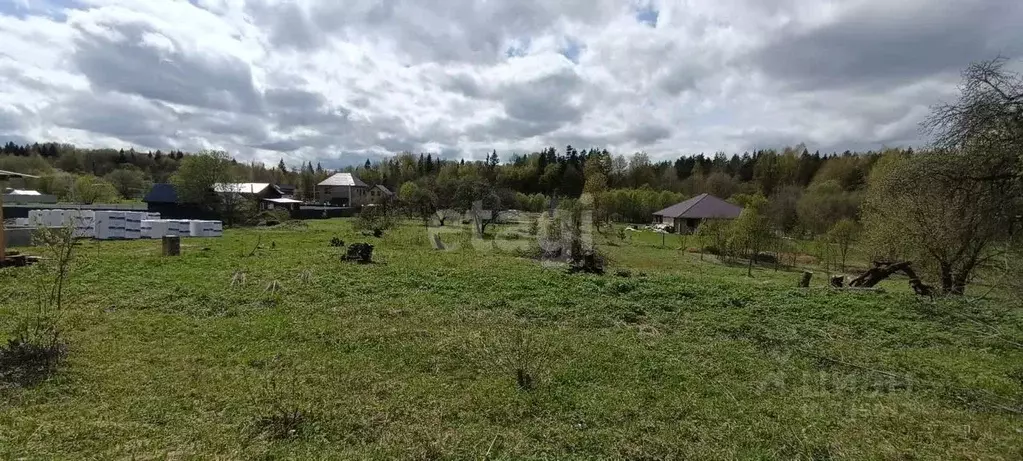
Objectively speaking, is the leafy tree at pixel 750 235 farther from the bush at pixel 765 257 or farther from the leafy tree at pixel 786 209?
the leafy tree at pixel 786 209

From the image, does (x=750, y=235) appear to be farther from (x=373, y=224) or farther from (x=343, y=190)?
(x=343, y=190)

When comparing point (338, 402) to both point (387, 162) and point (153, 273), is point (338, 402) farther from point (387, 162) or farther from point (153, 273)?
point (387, 162)

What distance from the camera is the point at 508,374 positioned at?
18.4ft

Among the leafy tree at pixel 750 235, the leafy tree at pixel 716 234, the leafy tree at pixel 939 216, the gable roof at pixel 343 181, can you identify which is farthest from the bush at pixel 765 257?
the gable roof at pixel 343 181

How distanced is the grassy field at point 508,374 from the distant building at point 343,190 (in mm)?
58119

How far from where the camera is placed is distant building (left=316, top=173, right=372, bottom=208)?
67.4 m

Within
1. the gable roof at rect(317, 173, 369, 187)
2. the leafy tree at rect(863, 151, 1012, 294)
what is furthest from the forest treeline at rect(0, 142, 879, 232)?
the leafy tree at rect(863, 151, 1012, 294)

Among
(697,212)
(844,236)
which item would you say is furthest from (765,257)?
(697,212)

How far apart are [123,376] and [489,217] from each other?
24.4 meters

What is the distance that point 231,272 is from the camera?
1139 centimetres

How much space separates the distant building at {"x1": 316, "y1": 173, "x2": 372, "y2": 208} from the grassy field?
58119mm

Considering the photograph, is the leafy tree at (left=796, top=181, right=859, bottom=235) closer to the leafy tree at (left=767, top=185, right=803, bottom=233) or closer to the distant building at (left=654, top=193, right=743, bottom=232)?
the leafy tree at (left=767, top=185, right=803, bottom=233)

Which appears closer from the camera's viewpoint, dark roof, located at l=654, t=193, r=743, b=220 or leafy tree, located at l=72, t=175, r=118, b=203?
dark roof, located at l=654, t=193, r=743, b=220

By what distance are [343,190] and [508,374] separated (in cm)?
6757
